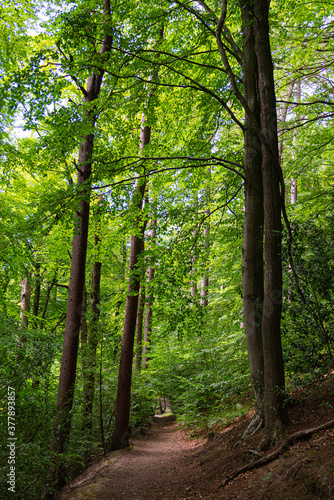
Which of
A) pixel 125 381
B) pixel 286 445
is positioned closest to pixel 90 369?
pixel 125 381

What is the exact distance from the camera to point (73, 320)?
24.8ft

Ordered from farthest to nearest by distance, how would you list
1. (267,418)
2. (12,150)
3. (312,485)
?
(12,150) < (267,418) < (312,485)

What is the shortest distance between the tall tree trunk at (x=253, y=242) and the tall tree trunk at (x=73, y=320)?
8.77ft

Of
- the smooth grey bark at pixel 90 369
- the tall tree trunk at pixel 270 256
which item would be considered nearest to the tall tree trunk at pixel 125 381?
the smooth grey bark at pixel 90 369

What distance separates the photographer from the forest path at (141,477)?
5535mm

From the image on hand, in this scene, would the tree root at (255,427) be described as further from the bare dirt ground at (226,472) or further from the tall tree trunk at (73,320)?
the tall tree trunk at (73,320)

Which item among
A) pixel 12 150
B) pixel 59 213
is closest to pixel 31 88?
pixel 59 213

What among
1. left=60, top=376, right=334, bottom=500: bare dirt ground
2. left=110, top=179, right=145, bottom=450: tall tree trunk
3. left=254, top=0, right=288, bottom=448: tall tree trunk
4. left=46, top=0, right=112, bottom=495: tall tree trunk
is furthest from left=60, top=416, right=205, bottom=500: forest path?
left=254, top=0, right=288, bottom=448: tall tree trunk

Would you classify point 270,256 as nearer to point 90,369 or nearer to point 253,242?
point 253,242

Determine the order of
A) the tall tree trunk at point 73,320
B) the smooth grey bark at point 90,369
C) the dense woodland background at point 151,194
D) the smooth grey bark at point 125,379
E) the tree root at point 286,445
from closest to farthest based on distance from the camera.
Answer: the tree root at point 286,445 < the dense woodland background at point 151,194 < the tall tree trunk at point 73,320 < the smooth grey bark at point 90,369 < the smooth grey bark at point 125,379

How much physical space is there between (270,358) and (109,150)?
5.06 m

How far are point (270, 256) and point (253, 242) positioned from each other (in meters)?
1.04

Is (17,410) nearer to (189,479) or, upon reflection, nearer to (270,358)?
(189,479)

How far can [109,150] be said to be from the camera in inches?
273
